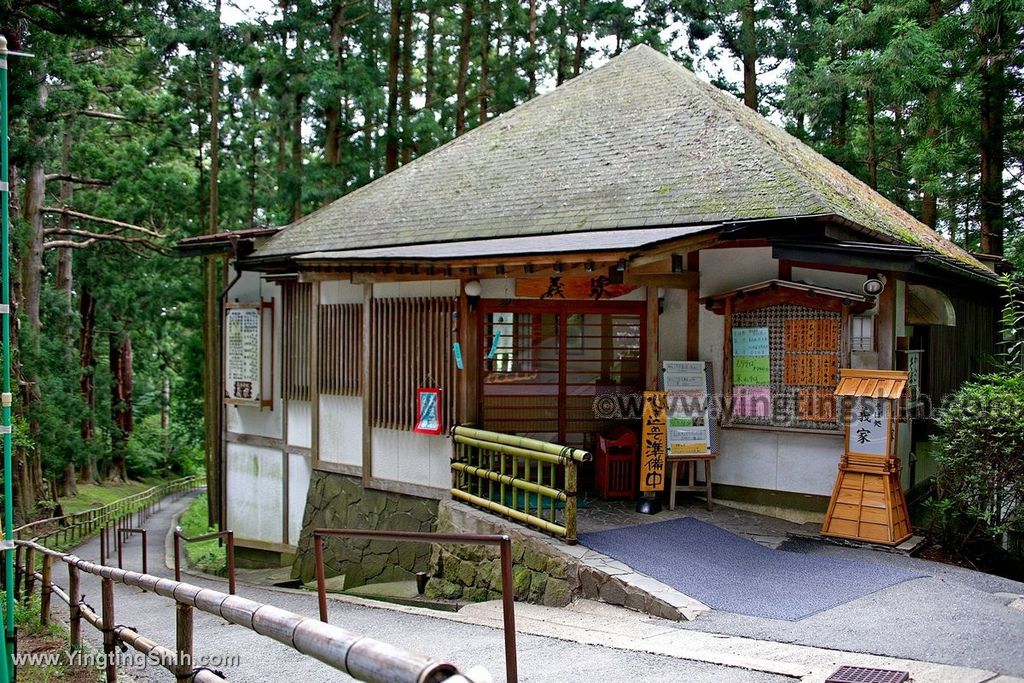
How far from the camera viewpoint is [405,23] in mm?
22703

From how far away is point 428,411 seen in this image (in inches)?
397

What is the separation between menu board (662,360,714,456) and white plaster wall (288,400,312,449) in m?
5.47

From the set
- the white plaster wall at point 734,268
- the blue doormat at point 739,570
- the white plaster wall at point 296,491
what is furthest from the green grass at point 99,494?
the blue doormat at point 739,570

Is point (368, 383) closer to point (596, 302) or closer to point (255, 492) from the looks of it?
point (596, 302)

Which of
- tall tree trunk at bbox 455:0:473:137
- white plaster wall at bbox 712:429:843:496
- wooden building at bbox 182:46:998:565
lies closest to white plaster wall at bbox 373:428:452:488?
wooden building at bbox 182:46:998:565

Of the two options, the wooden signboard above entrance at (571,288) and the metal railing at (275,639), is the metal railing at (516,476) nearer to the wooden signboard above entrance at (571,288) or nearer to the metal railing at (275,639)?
the wooden signboard above entrance at (571,288)

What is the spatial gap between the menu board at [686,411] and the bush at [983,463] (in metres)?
2.33

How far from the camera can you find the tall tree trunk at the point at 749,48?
21.9 m

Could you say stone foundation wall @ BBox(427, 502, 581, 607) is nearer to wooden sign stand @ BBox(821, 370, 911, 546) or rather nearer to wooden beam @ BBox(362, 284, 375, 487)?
wooden beam @ BBox(362, 284, 375, 487)

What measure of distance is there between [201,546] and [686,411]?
17.1 metres

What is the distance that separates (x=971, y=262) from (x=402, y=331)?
27.6 ft

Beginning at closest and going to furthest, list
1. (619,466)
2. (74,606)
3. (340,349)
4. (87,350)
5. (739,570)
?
(74,606)
(739,570)
(619,466)
(340,349)
(87,350)

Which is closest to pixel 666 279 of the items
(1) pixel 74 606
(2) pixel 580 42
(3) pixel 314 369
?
(3) pixel 314 369

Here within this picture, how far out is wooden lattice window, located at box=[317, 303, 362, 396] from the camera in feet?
37.2
